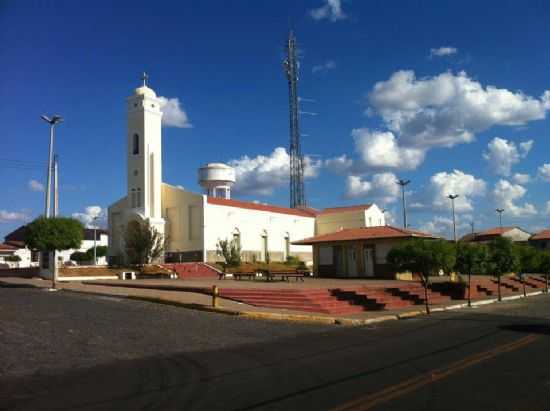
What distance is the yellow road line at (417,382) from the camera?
22.3 feet

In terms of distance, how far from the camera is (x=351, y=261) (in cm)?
3866

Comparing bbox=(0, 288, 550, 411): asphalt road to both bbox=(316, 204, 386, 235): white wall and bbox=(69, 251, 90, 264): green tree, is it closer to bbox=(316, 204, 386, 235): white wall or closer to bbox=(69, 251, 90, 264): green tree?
bbox=(316, 204, 386, 235): white wall

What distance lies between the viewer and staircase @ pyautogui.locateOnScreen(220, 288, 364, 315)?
784 inches

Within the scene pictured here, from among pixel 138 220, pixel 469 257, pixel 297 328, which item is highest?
pixel 138 220

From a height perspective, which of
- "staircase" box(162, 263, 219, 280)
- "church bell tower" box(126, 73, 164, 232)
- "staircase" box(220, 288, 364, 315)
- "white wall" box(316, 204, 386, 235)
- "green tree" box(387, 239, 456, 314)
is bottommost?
"staircase" box(220, 288, 364, 315)

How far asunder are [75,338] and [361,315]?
1013 centimetres

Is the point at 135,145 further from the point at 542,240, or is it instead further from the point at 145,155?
the point at 542,240

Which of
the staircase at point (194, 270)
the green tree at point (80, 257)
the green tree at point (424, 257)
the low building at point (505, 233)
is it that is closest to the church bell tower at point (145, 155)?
the staircase at point (194, 270)

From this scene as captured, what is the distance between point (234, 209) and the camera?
56.6 meters

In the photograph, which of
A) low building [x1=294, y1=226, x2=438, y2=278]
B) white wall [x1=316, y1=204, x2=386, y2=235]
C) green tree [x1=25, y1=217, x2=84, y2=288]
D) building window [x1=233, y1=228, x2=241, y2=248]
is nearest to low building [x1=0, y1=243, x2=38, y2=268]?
building window [x1=233, y1=228, x2=241, y2=248]

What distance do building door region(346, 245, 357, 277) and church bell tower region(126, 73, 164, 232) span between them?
2162cm

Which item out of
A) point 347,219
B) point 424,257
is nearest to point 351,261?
point 424,257

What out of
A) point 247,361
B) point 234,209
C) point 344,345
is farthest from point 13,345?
point 234,209

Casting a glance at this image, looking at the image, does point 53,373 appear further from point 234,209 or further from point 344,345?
point 234,209
